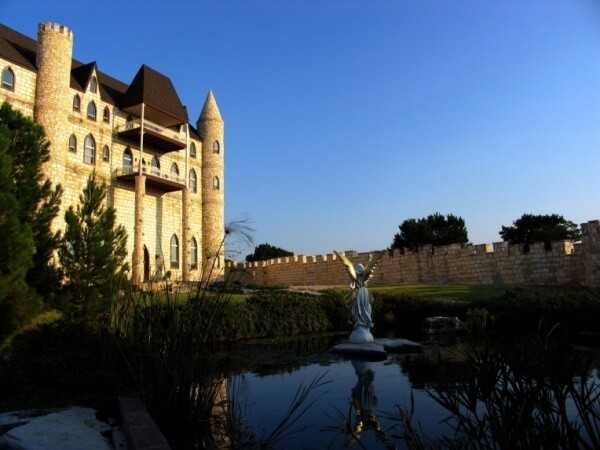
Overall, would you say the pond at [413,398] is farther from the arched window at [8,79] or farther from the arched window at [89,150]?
the arched window at [8,79]

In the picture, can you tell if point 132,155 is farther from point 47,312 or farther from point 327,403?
point 327,403

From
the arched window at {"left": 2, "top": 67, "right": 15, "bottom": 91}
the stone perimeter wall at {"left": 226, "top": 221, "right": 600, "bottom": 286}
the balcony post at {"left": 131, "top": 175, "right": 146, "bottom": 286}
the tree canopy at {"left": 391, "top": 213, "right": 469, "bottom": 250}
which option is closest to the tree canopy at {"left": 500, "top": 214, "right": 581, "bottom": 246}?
the tree canopy at {"left": 391, "top": 213, "right": 469, "bottom": 250}

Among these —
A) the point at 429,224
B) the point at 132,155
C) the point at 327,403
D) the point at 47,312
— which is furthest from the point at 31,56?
the point at 429,224

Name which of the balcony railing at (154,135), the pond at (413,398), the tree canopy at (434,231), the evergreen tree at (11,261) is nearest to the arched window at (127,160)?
the balcony railing at (154,135)

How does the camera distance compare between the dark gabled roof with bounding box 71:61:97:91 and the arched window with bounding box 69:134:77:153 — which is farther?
the dark gabled roof with bounding box 71:61:97:91

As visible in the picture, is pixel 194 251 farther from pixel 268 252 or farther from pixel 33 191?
pixel 268 252

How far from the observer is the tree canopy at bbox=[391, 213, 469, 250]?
56.0 m

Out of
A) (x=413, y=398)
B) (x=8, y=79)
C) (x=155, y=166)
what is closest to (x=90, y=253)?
(x=413, y=398)

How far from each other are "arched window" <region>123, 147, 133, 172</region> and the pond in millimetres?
18592

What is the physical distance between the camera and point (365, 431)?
5637mm

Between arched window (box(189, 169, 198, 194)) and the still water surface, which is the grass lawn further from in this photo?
arched window (box(189, 169, 198, 194))

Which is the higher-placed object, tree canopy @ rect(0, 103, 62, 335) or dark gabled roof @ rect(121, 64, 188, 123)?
dark gabled roof @ rect(121, 64, 188, 123)

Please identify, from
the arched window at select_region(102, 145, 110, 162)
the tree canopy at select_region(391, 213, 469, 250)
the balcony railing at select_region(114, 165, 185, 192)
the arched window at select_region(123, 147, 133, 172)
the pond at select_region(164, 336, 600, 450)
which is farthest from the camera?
the tree canopy at select_region(391, 213, 469, 250)

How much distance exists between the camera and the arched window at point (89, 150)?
84.0 feet
